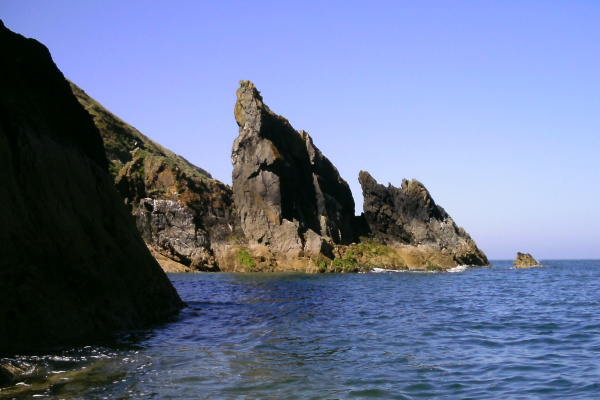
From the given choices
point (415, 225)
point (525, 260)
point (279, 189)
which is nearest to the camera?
point (279, 189)

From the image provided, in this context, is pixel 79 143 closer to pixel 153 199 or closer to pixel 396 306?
pixel 396 306

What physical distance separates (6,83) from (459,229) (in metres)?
65.5

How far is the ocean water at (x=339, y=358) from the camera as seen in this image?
945cm

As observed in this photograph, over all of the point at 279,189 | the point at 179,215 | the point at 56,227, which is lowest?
the point at 56,227

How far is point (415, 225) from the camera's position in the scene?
228 feet

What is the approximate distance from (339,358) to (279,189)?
162 feet

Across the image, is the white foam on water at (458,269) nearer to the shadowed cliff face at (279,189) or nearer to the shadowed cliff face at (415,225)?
the shadowed cliff face at (415,225)

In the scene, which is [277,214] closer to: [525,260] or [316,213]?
[316,213]

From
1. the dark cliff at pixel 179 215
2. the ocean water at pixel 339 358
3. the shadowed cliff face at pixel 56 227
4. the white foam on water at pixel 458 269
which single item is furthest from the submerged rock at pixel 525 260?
the shadowed cliff face at pixel 56 227

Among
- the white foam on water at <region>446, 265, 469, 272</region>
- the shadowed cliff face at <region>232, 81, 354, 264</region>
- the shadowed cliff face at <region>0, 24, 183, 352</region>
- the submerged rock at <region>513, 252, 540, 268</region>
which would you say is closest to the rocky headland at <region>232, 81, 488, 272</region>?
the shadowed cliff face at <region>232, 81, 354, 264</region>

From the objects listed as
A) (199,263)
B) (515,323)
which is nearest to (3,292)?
(515,323)

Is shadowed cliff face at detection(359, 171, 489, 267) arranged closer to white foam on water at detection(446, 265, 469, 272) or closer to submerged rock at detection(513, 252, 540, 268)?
white foam on water at detection(446, 265, 469, 272)

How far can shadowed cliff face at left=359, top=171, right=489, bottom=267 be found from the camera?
67.6 m

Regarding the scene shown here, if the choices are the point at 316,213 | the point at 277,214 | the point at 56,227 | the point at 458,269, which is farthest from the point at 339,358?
the point at 458,269
